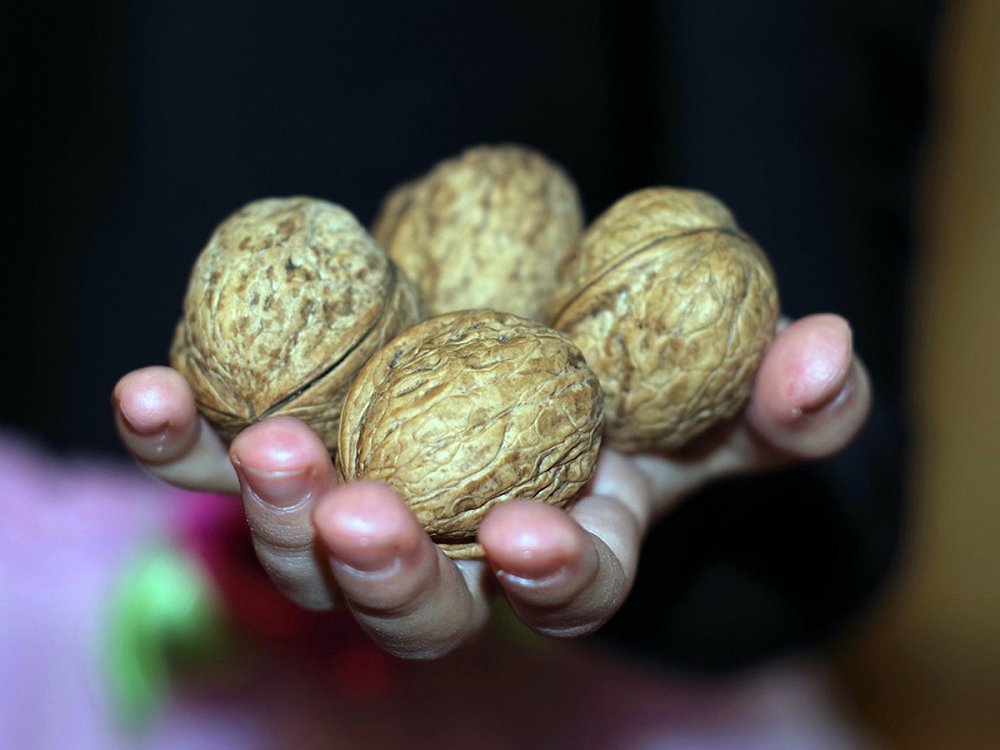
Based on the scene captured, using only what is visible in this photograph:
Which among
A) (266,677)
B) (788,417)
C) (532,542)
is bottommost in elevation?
(266,677)

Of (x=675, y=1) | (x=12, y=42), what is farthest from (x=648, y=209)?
(x=12, y=42)

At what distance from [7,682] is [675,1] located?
6.35ft

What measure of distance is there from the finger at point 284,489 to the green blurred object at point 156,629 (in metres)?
1.15

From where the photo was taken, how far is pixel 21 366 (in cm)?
218

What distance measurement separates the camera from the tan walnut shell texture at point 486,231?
5.34ft

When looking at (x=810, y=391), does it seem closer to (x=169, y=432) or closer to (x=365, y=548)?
(x=365, y=548)

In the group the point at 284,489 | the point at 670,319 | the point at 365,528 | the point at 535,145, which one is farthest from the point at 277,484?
the point at 535,145

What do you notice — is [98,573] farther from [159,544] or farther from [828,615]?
[828,615]

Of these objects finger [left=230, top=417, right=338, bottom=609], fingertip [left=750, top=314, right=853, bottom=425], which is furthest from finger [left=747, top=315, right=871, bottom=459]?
finger [left=230, top=417, right=338, bottom=609]

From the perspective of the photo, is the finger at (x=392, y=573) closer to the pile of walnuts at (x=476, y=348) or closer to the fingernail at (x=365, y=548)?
the fingernail at (x=365, y=548)

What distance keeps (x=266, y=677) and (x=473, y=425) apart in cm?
134

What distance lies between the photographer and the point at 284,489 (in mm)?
1029

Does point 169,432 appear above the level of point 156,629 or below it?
above

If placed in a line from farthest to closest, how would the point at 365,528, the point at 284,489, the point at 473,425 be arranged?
the point at 473,425 < the point at 284,489 < the point at 365,528
